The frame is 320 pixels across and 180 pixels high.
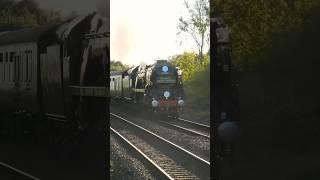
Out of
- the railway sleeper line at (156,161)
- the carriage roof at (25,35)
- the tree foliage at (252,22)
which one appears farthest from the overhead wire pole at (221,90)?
the carriage roof at (25,35)

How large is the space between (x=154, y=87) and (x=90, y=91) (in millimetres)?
473

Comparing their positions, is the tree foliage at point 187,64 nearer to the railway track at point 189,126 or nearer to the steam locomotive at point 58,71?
the railway track at point 189,126

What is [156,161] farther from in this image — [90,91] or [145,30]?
[145,30]

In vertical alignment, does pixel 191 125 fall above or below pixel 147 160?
above

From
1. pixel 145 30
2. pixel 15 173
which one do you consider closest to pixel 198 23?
pixel 145 30

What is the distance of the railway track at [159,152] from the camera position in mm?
3020

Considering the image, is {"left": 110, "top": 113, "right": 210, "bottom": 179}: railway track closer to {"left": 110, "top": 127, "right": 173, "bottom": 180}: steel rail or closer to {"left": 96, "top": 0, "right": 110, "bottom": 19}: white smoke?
{"left": 110, "top": 127, "right": 173, "bottom": 180}: steel rail

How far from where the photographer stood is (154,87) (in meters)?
3.19

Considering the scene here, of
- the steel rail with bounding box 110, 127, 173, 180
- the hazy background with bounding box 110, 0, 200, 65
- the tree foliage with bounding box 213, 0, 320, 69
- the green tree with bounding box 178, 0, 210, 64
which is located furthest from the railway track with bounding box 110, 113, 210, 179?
the tree foliage with bounding box 213, 0, 320, 69

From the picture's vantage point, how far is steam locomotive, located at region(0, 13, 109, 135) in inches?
121

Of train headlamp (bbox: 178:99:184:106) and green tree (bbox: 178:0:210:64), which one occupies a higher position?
green tree (bbox: 178:0:210:64)

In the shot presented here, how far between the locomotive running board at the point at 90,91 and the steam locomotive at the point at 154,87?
51mm

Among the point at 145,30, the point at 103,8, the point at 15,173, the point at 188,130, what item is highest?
the point at 103,8

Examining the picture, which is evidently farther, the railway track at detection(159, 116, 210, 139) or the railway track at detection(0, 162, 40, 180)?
the railway track at detection(0, 162, 40, 180)
